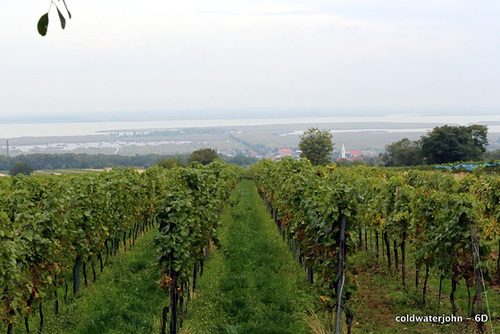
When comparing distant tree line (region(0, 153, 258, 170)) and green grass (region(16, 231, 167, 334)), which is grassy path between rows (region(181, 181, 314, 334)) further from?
distant tree line (region(0, 153, 258, 170))

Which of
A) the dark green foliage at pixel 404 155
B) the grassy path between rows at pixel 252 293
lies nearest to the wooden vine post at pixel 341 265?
the grassy path between rows at pixel 252 293

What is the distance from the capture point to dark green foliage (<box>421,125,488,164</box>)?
215ft

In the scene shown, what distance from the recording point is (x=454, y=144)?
2584 inches

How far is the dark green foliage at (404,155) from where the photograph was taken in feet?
256

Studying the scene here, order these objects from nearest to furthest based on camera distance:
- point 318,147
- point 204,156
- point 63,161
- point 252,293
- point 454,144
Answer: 1. point 252,293
2. point 454,144
3. point 318,147
4. point 204,156
5. point 63,161

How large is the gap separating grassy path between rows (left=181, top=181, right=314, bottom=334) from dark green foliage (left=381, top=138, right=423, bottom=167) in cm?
6637

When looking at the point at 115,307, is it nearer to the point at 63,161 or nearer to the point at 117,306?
the point at 117,306

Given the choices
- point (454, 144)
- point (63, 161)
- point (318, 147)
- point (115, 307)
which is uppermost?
point (115, 307)

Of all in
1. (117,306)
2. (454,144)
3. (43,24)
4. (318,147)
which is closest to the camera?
(43,24)

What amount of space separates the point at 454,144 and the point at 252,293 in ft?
207

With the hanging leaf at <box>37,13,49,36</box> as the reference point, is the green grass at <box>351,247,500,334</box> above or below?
below

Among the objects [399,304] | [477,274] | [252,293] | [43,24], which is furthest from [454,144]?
[43,24]

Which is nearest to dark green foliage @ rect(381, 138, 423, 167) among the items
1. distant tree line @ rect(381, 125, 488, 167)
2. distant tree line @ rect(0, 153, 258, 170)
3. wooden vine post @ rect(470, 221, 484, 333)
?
distant tree line @ rect(381, 125, 488, 167)

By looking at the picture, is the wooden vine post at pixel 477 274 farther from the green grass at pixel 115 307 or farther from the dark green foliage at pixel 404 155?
the dark green foliage at pixel 404 155
